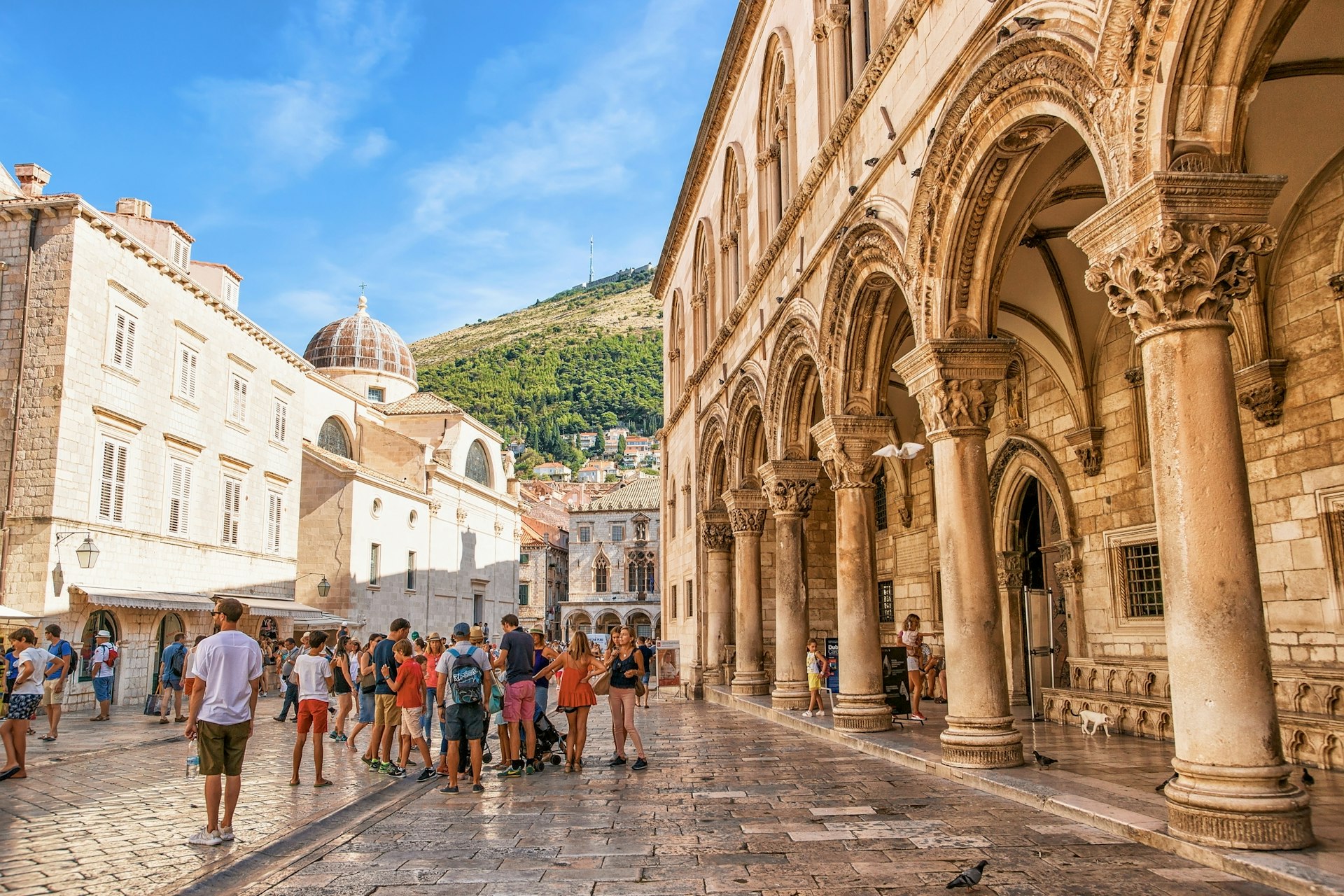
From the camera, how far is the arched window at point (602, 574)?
246ft

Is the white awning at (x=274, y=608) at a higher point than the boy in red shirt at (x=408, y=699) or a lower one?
higher

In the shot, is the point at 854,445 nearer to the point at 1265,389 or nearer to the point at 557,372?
the point at 1265,389

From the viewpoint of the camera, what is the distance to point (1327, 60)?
9.02m

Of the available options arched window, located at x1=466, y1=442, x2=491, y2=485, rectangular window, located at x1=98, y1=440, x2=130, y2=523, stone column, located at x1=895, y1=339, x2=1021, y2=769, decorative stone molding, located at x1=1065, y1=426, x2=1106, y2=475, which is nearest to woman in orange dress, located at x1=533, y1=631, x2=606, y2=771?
stone column, located at x1=895, y1=339, x2=1021, y2=769

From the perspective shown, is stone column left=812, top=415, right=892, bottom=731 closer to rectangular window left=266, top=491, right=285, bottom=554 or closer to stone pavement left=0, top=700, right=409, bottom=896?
stone pavement left=0, top=700, right=409, bottom=896

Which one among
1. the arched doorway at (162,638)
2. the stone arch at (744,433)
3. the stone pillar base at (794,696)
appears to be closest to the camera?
the stone pillar base at (794,696)

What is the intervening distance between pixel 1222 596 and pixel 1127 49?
367 centimetres

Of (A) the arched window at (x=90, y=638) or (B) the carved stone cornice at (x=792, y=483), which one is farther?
(A) the arched window at (x=90, y=638)

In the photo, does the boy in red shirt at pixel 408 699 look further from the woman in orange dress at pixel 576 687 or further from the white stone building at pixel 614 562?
the white stone building at pixel 614 562

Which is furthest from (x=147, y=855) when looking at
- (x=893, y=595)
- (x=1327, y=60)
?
(x=893, y=595)

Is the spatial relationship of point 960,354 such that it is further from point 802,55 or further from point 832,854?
point 802,55

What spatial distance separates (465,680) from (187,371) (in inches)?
786

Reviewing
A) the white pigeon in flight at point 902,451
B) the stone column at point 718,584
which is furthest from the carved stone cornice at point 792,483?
the stone column at point 718,584

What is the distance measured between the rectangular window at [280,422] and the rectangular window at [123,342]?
25.9 feet
